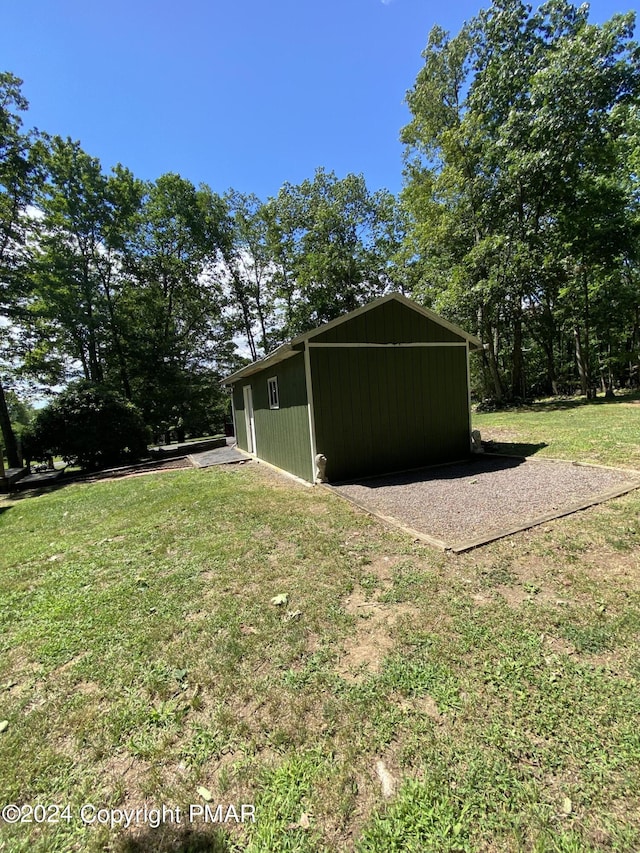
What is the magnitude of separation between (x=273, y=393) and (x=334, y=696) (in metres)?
7.45

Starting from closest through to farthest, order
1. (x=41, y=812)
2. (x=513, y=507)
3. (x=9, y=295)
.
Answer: (x=41, y=812)
(x=513, y=507)
(x=9, y=295)

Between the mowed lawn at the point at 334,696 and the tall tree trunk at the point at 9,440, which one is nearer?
the mowed lawn at the point at 334,696

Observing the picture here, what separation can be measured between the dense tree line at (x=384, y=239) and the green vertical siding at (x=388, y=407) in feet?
31.3

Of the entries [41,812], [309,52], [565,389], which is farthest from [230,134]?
[565,389]

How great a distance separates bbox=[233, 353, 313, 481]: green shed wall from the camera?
23.5 feet

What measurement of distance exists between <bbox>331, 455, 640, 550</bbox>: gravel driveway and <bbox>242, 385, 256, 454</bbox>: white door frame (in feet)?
18.3

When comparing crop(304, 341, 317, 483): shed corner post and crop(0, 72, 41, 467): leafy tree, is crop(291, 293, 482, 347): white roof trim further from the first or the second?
crop(0, 72, 41, 467): leafy tree

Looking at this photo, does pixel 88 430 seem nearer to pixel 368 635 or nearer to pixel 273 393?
pixel 273 393

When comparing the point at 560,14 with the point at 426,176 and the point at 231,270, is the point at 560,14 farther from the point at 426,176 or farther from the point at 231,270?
the point at 231,270

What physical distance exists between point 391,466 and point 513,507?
9.84 ft

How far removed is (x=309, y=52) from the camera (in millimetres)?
10992

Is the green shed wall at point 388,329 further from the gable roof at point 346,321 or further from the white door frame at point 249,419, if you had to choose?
the white door frame at point 249,419

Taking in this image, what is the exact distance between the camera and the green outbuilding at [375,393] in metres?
6.84

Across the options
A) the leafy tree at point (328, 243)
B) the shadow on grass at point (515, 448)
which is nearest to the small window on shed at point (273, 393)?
the shadow on grass at point (515, 448)
